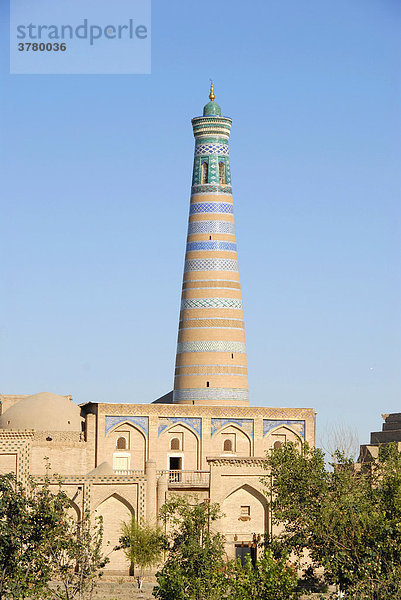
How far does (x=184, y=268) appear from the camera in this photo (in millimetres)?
39562

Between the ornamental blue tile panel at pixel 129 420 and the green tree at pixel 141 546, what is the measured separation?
265 inches

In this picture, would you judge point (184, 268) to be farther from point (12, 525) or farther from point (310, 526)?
point (12, 525)

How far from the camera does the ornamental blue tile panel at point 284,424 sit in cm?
3672

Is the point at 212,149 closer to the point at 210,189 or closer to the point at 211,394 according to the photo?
the point at 210,189

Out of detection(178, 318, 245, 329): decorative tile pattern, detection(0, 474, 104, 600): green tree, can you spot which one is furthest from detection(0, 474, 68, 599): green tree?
detection(178, 318, 245, 329): decorative tile pattern

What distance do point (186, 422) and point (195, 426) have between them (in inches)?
11.9

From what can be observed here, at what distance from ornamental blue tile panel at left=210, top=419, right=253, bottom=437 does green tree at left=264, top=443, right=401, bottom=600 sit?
6321 mm

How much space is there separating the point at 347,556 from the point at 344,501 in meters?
3.53

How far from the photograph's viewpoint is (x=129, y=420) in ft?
117

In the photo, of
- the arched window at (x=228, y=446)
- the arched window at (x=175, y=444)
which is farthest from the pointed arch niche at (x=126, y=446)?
the arched window at (x=228, y=446)

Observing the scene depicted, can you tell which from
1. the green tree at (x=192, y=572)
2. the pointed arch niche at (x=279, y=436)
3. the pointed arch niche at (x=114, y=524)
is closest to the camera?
the green tree at (x=192, y=572)

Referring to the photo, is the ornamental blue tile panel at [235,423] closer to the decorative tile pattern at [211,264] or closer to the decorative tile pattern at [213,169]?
the decorative tile pattern at [211,264]

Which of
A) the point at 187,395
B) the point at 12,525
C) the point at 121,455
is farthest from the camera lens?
the point at 187,395

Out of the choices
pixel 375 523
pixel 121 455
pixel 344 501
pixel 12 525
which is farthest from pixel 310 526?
pixel 121 455
